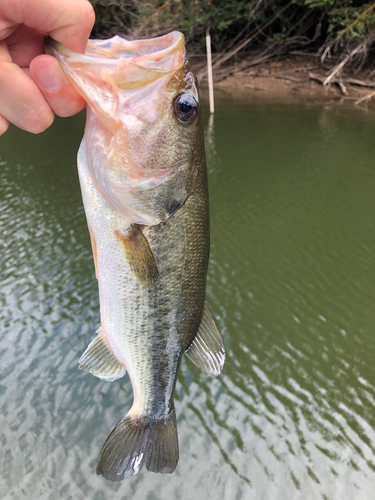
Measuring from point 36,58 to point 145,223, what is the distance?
60cm

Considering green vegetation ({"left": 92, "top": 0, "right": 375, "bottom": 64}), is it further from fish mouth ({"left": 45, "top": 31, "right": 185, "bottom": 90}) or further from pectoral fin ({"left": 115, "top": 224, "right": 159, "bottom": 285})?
pectoral fin ({"left": 115, "top": 224, "right": 159, "bottom": 285})

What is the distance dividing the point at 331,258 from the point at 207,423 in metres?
3.53

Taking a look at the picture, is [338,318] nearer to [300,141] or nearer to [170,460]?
[170,460]

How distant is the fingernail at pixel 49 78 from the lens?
117cm

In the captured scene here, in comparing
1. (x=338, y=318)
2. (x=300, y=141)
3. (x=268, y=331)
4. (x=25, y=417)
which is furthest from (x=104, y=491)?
(x=300, y=141)

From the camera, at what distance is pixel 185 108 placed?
1362mm

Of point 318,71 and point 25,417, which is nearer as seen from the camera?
point 25,417

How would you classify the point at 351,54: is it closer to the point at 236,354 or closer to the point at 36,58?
the point at 236,354

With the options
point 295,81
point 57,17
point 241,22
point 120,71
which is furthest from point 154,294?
point 241,22

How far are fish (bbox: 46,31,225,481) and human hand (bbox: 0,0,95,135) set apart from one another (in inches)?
1.7

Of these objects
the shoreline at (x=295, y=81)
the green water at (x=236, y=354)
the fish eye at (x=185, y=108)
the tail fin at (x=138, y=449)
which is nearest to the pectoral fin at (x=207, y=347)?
the tail fin at (x=138, y=449)

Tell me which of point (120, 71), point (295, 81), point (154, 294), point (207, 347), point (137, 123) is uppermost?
point (295, 81)

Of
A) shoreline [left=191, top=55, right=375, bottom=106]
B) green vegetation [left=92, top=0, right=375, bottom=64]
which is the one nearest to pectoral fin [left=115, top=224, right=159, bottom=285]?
shoreline [left=191, top=55, right=375, bottom=106]

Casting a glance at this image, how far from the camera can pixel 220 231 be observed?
726 cm
